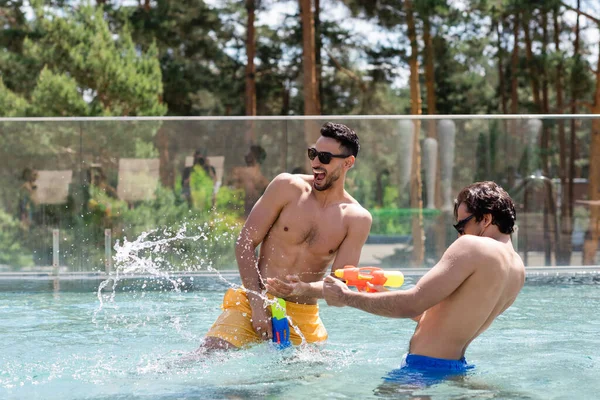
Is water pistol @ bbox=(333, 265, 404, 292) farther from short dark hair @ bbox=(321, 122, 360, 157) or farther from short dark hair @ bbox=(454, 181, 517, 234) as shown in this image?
short dark hair @ bbox=(321, 122, 360, 157)

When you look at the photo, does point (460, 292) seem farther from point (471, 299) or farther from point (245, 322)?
point (245, 322)

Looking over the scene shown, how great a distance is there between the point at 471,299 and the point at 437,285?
0.19m

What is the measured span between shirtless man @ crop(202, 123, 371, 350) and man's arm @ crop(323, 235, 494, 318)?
98 centimetres

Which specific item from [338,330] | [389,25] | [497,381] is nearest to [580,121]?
[338,330]

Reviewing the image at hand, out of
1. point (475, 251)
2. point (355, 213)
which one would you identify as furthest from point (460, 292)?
point (355, 213)

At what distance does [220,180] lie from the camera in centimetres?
1016

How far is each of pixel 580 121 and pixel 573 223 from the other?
115 cm

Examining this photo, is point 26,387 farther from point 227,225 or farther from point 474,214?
point 227,225

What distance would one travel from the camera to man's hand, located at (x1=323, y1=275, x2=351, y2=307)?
4.31 m

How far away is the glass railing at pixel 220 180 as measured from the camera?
33.0ft

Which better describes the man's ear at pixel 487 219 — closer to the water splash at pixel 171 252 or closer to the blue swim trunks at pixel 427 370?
the blue swim trunks at pixel 427 370

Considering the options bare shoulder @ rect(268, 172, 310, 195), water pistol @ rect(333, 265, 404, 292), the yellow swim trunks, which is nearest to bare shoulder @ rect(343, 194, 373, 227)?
bare shoulder @ rect(268, 172, 310, 195)

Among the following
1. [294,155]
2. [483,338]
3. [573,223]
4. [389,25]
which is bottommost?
[483,338]

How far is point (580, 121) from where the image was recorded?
10352 mm
